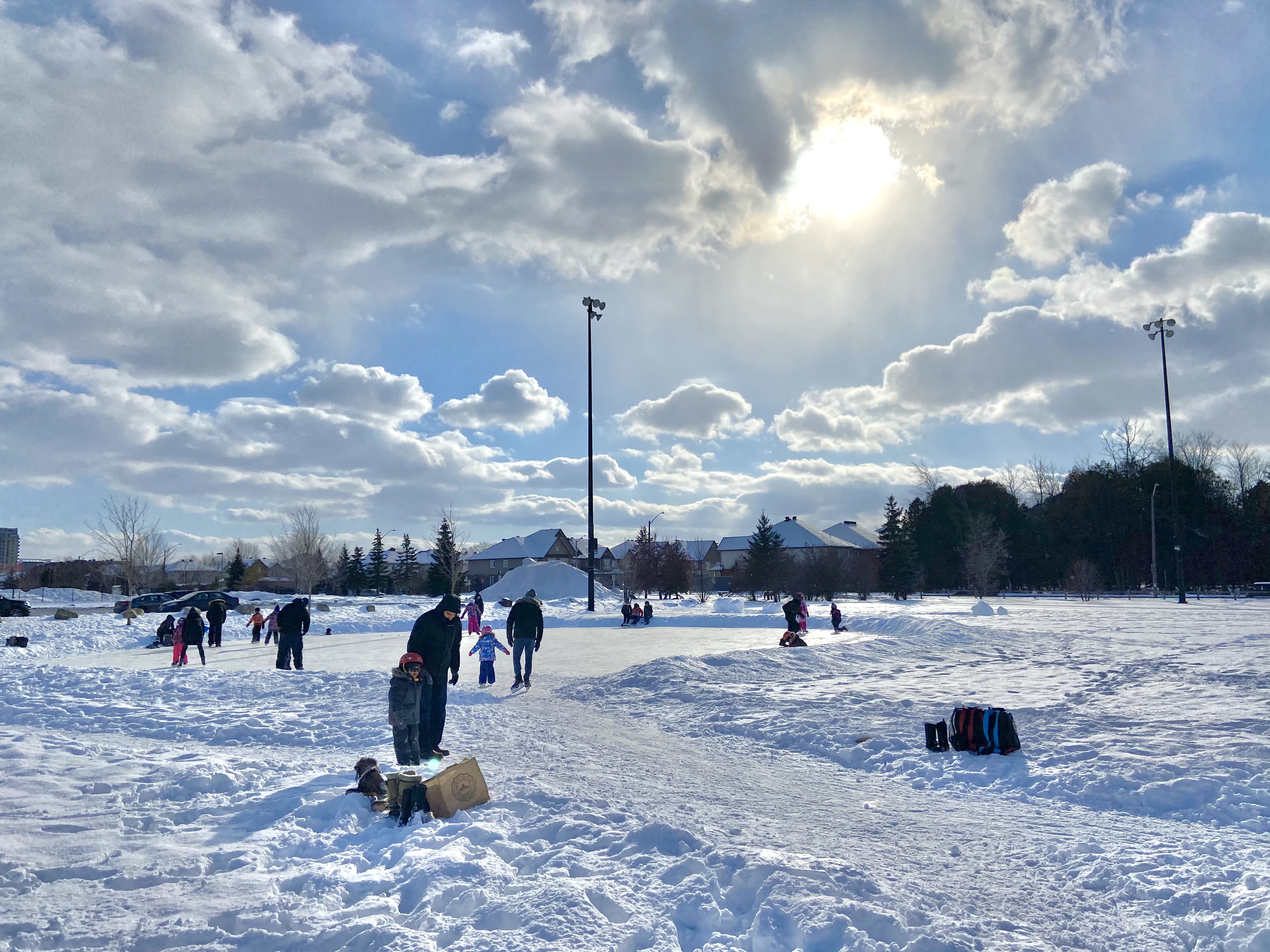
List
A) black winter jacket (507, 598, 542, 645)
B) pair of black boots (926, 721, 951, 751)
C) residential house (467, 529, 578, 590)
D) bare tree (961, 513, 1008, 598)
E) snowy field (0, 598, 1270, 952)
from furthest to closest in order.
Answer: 1. residential house (467, 529, 578, 590)
2. bare tree (961, 513, 1008, 598)
3. black winter jacket (507, 598, 542, 645)
4. pair of black boots (926, 721, 951, 751)
5. snowy field (0, 598, 1270, 952)

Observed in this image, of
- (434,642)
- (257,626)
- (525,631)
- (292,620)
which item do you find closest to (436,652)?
(434,642)

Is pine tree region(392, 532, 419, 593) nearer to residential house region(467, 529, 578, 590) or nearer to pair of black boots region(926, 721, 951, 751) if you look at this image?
residential house region(467, 529, 578, 590)

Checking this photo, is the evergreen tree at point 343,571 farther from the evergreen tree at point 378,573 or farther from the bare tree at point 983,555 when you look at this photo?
the bare tree at point 983,555

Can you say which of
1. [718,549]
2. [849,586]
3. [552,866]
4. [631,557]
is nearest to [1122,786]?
[552,866]

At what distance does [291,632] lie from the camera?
16641 mm

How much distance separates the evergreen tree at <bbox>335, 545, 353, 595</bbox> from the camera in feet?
262

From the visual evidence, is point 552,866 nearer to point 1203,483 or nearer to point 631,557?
point 631,557

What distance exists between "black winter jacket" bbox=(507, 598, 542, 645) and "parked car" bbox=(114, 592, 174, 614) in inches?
1298

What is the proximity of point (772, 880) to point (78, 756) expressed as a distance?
799 cm

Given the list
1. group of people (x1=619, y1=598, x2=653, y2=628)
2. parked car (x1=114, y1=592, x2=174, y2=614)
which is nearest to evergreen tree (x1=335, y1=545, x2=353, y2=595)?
parked car (x1=114, y1=592, x2=174, y2=614)

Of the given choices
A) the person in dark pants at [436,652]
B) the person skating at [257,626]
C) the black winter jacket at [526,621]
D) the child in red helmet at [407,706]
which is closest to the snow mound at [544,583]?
the person skating at [257,626]

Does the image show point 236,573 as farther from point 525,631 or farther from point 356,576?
point 525,631

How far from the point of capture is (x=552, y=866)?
5.26 m

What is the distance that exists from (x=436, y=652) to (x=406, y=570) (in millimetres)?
77359
